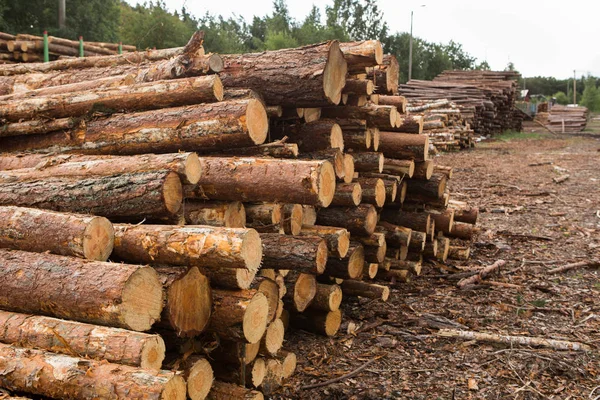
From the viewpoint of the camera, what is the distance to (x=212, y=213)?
4234mm

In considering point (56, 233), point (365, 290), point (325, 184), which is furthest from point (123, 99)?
point (365, 290)

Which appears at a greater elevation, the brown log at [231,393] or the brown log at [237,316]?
the brown log at [237,316]

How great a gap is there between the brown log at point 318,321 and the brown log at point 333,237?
1.87 feet

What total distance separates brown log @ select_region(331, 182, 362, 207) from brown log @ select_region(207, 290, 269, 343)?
1.95 meters

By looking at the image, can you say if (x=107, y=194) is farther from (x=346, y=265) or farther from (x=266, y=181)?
(x=346, y=265)

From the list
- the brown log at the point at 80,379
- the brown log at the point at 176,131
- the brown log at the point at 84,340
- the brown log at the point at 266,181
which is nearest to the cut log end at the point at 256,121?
the brown log at the point at 176,131

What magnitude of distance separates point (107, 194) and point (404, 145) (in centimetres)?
385

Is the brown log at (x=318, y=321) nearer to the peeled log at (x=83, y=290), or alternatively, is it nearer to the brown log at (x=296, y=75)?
the brown log at (x=296, y=75)

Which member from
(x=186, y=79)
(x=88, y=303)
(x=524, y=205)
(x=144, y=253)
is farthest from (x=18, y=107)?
(x=524, y=205)

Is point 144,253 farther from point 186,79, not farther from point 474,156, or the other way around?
point 474,156

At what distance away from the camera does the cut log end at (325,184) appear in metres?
4.15

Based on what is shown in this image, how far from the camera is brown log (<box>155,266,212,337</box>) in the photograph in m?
3.21

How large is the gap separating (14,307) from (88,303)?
1.93ft

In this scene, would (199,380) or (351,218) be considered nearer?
(199,380)
